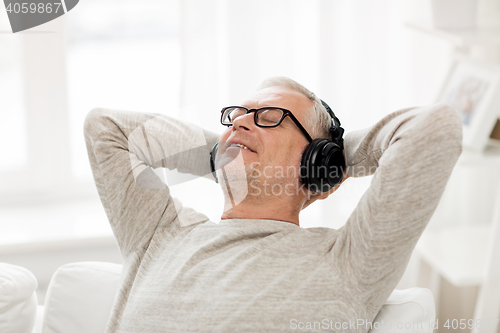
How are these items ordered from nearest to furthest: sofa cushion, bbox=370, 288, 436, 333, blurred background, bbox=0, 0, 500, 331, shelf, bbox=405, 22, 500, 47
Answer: sofa cushion, bbox=370, 288, 436, 333
shelf, bbox=405, 22, 500, 47
blurred background, bbox=0, 0, 500, 331

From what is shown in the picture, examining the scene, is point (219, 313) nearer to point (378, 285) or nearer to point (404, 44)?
point (378, 285)

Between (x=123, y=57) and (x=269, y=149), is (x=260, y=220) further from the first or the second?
(x=123, y=57)

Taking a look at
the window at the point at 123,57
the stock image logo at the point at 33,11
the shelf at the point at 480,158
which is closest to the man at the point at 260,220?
the shelf at the point at 480,158

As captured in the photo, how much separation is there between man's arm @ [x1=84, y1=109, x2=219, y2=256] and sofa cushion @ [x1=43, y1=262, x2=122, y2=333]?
5.1 inches

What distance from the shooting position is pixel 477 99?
1604 mm

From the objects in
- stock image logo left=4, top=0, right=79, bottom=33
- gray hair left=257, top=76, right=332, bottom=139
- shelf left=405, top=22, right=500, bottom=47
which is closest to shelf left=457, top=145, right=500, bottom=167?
shelf left=405, top=22, right=500, bottom=47

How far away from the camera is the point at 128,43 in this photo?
6.66 feet

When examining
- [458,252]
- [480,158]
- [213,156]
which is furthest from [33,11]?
[458,252]

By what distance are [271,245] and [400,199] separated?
308 millimetres

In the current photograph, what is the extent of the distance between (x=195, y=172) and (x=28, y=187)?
113 centimetres

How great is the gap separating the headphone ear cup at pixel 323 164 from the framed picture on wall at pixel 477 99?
2.29 feet

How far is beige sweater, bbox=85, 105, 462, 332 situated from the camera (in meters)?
0.93

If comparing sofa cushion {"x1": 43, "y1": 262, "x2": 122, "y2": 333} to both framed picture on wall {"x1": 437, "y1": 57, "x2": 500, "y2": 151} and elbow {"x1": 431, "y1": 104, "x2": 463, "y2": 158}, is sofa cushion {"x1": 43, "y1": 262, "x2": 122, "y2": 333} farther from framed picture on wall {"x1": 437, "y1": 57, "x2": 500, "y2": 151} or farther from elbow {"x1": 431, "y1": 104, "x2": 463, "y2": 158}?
framed picture on wall {"x1": 437, "y1": 57, "x2": 500, "y2": 151}

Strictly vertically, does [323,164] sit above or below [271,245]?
above
